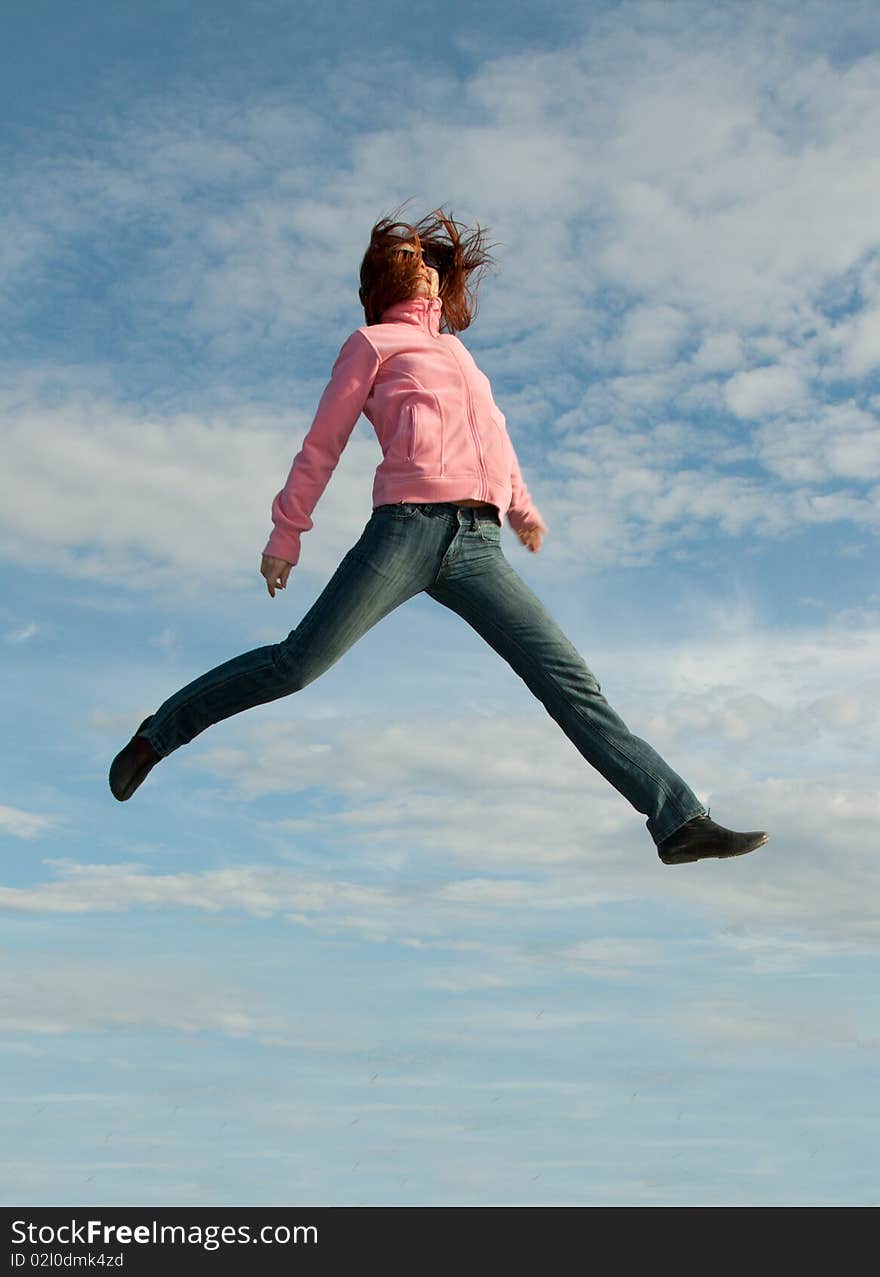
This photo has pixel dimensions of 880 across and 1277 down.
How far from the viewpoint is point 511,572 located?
649 cm

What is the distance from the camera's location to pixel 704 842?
627 centimetres

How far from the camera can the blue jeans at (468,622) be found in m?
6.23

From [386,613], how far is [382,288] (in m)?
1.71

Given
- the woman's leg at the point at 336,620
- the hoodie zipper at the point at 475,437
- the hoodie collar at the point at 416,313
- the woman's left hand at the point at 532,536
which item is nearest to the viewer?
the woman's leg at the point at 336,620

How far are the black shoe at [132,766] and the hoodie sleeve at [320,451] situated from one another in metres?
1.22

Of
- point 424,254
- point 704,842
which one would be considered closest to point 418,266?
point 424,254

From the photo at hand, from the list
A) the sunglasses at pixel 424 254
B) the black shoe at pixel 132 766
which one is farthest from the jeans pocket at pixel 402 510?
the black shoe at pixel 132 766

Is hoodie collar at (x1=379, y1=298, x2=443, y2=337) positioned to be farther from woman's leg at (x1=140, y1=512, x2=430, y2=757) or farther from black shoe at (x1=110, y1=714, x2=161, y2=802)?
black shoe at (x1=110, y1=714, x2=161, y2=802)

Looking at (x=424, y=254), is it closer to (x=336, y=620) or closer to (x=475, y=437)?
(x=475, y=437)

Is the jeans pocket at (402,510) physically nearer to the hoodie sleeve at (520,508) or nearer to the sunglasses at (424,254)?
the hoodie sleeve at (520,508)

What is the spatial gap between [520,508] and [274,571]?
1.43 m
